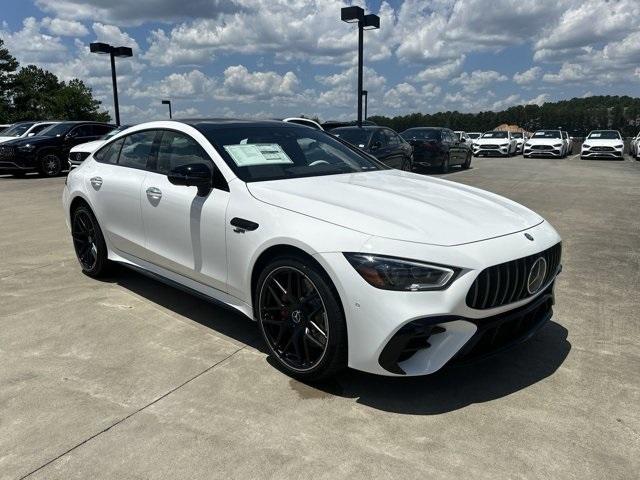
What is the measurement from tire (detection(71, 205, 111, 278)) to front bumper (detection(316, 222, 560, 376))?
9.30ft

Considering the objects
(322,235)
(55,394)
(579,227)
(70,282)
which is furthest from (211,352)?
(579,227)

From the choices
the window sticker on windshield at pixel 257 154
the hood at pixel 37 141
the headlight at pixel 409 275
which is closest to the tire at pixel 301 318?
the headlight at pixel 409 275

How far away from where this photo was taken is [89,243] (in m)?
5.08

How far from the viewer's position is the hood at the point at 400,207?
2814 mm

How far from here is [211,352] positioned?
3.55 m

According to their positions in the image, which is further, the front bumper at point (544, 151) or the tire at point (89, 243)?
the front bumper at point (544, 151)

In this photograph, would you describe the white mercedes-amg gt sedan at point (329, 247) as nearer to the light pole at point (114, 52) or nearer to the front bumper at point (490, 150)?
the light pole at point (114, 52)

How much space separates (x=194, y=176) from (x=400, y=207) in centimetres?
131

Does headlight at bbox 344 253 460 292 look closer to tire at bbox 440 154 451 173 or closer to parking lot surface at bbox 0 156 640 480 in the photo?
parking lot surface at bbox 0 156 640 480

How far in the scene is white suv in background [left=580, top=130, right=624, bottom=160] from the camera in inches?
930

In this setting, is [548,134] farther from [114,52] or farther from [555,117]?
[555,117]

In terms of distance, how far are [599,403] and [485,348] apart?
0.69 m

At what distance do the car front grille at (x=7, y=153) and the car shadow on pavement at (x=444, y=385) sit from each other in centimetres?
1502

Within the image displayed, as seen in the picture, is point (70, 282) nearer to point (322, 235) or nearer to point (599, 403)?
point (322, 235)
